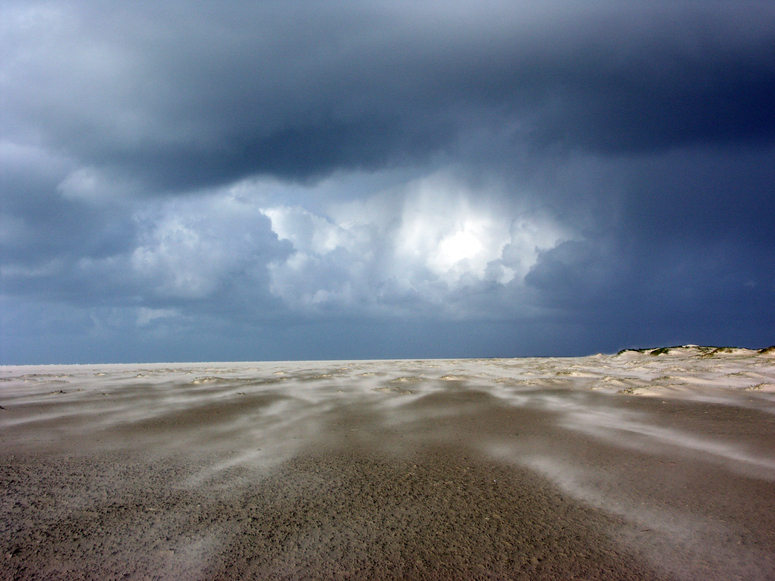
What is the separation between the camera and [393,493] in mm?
4410

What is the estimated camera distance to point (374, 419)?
835 centimetres

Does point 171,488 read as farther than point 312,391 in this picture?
No

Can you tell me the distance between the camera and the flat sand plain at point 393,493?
3098 millimetres

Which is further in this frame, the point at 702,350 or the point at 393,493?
the point at 702,350

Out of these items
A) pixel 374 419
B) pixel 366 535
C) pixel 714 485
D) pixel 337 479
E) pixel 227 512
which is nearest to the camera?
pixel 366 535

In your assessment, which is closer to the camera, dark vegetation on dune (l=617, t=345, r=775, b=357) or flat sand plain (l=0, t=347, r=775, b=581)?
flat sand plain (l=0, t=347, r=775, b=581)

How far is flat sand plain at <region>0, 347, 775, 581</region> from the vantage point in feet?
10.2

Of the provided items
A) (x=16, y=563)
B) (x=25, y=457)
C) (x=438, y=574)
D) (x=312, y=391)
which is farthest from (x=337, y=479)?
(x=312, y=391)

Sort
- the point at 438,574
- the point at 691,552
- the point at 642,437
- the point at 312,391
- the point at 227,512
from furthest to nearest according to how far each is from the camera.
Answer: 1. the point at 312,391
2. the point at 642,437
3. the point at 227,512
4. the point at 691,552
5. the point at 438,574

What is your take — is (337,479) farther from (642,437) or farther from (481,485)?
(642,437)

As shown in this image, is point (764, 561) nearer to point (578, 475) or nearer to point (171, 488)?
point (578, 475)

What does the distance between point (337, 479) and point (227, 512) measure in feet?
4.25

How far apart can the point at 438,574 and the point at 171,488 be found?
10.5 feet

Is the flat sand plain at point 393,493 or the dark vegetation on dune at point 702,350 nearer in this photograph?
the flat sand plain at point 393,493
